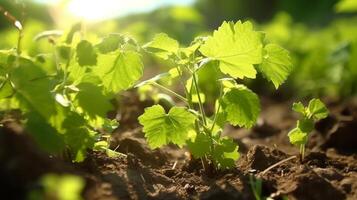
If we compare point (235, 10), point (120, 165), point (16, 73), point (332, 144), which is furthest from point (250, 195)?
point (235, 10)

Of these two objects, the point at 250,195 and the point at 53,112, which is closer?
the point at 53,112

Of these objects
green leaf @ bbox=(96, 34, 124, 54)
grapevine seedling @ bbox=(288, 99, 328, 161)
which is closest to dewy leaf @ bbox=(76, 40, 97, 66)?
green leaf @ bbox=(96, 34, 124, 54)

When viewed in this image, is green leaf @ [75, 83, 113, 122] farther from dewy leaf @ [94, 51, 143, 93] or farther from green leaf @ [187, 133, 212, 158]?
green leaf @ [187, 133, 212, 158]

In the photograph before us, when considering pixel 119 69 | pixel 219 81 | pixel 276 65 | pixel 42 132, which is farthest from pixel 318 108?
pixel 42 132

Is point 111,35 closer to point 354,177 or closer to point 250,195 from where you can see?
point 250,195

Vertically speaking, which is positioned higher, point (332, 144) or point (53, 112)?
point (53, 112)
